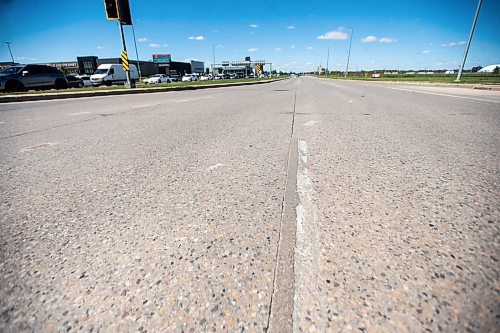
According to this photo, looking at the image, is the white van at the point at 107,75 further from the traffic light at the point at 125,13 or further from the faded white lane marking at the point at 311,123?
the faded white lane marking at the point at 311,123

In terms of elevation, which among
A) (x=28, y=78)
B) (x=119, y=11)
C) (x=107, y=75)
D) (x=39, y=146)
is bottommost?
(x=39, y=146)

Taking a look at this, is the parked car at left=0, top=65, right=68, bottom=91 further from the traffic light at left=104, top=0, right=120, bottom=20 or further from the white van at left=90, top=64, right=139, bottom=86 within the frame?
the white van at left=90, top=64, right=139, bottom=86

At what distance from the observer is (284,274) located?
1181 millimetres

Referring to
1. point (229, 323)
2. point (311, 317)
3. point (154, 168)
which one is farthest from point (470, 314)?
point (154, 168)

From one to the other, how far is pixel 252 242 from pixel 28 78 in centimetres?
1918

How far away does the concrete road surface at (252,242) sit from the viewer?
1.00 m

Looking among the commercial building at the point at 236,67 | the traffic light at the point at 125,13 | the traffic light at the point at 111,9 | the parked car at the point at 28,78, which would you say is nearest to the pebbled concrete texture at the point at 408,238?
the parked car at the point at 28,78

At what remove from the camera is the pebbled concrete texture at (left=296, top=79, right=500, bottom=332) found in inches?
38.7

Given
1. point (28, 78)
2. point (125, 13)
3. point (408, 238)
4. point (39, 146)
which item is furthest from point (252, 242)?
point (125, 13)

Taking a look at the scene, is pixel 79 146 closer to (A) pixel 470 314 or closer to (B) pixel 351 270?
(B) pixel 351 270

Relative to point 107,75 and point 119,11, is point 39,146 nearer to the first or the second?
point 119,11

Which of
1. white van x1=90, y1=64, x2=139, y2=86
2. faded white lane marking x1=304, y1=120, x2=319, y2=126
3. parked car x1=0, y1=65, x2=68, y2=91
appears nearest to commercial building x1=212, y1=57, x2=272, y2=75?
white van x1=90, y1=64, x2=139, y2=86

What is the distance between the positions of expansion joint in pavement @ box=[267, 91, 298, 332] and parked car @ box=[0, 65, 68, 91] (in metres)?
17.9

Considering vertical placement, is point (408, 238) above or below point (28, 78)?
below
